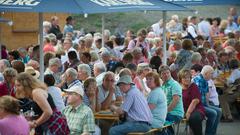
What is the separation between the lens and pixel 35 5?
535 inches

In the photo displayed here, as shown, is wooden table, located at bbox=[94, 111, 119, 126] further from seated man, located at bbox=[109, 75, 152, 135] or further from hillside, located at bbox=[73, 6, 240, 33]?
hillside, located at bbox=[73, 6, 240, 33]

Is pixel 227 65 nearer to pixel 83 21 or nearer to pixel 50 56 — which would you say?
pixel 50 56

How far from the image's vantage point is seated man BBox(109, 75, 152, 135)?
13898 mm

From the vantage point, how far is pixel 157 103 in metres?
14.5

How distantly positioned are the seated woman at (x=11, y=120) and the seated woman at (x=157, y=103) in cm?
377

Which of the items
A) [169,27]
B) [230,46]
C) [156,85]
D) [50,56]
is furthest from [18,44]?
[156,85]

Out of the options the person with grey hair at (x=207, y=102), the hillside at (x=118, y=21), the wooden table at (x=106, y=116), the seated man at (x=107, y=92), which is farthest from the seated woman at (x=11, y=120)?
the hillside at (x=118, y=21)

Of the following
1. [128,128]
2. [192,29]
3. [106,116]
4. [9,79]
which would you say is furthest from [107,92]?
[192,29]

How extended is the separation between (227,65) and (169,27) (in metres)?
11.4

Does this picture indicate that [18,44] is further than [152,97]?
Yes

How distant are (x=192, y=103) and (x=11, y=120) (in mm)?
5578

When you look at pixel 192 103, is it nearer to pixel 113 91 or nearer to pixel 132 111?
pixel 113 91

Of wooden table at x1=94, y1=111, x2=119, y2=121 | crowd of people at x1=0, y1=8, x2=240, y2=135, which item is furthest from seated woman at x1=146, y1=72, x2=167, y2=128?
wooden table at x1=94, y1=111, x2=119, y2=121

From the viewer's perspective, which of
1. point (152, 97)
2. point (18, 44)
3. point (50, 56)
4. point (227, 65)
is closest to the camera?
point (152, 97)
